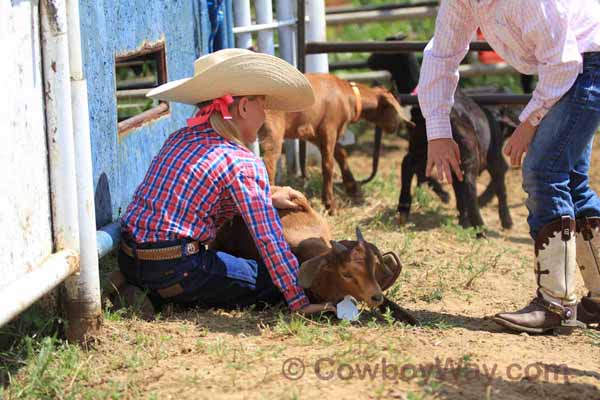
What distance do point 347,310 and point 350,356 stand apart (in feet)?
2.05

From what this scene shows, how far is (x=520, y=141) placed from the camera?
4199 millimetres

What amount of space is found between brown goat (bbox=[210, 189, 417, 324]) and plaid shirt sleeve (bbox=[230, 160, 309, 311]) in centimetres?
7

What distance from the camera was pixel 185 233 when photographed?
4473 mm

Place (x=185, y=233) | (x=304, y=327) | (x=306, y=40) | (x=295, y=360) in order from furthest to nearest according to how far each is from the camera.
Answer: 1. (x=306, y=40)
2. (x=185, y=233)
3. (x=304, y=327)
4. (x=295, y=360)

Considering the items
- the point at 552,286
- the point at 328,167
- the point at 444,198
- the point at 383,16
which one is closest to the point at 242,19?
the point at 328,167

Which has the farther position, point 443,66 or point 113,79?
point 113,79

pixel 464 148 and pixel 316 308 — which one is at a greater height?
pixel 464 148

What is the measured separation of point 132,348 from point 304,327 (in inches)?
29.8

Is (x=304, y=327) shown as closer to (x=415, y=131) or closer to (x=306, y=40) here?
(x=415, y=131)

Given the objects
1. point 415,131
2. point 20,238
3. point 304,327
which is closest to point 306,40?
point 415,131

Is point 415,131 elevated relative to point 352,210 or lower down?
elevated

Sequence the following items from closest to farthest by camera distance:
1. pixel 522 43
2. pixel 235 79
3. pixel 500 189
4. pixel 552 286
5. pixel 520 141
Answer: pixel 522 43, pixel 520 141, pixel 552 286, pixel 235 79, pixel 500 189

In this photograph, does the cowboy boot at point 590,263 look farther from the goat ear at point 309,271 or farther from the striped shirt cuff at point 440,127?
the goat ear at point 309,271

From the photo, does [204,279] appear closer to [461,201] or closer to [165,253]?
[165,253]
